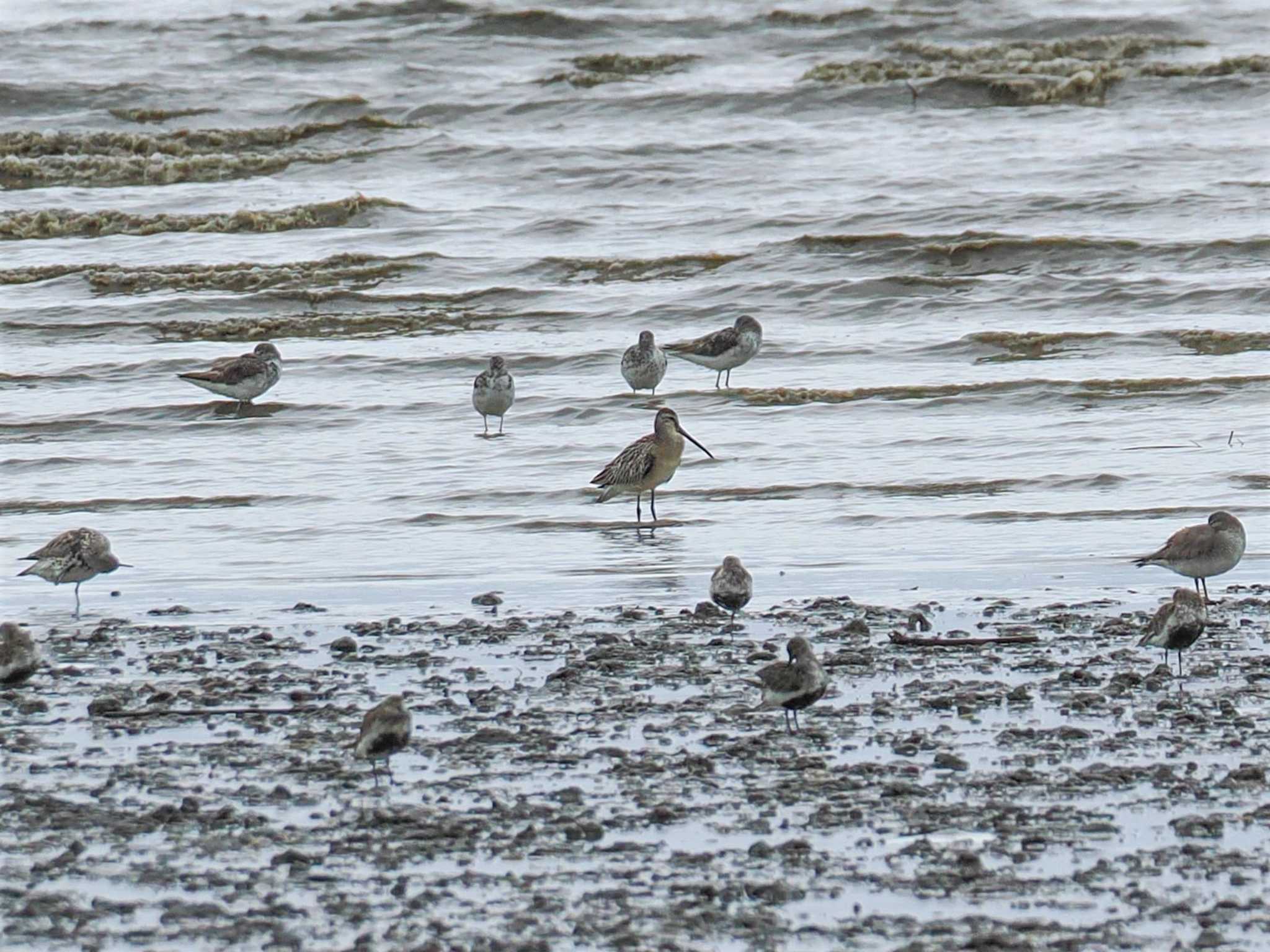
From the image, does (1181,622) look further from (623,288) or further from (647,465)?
(623,288)

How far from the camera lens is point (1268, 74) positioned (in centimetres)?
2969

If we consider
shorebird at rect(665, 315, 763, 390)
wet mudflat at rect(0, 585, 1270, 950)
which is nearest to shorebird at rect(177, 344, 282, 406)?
shorebird at rect(665, 315, 763, 390)

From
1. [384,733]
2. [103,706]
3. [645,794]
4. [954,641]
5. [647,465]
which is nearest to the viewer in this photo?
[645,794]

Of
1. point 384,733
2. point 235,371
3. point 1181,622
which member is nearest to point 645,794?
point 384,733

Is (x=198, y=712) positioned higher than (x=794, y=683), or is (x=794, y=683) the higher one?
(x=794, y=683)

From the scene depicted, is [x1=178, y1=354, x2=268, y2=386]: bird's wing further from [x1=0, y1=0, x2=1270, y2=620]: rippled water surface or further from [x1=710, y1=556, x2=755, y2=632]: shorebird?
[x1=710, y1=556, x2=755, y2=632]: shorebird

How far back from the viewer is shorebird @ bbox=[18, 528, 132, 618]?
1031 centimetres

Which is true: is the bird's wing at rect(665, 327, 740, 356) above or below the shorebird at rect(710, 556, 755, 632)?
above

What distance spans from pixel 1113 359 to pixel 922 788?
12.1 meters

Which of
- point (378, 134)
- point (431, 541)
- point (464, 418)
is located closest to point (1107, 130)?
point (378, 134)

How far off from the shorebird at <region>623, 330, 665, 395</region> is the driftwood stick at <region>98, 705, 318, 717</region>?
10.1 metres

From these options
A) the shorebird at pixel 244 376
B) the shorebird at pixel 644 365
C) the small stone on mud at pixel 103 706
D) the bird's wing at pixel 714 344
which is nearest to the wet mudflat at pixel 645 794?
the small stone on mud at pixel 103 706

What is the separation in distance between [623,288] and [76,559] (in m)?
12.5

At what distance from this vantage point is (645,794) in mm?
6559
